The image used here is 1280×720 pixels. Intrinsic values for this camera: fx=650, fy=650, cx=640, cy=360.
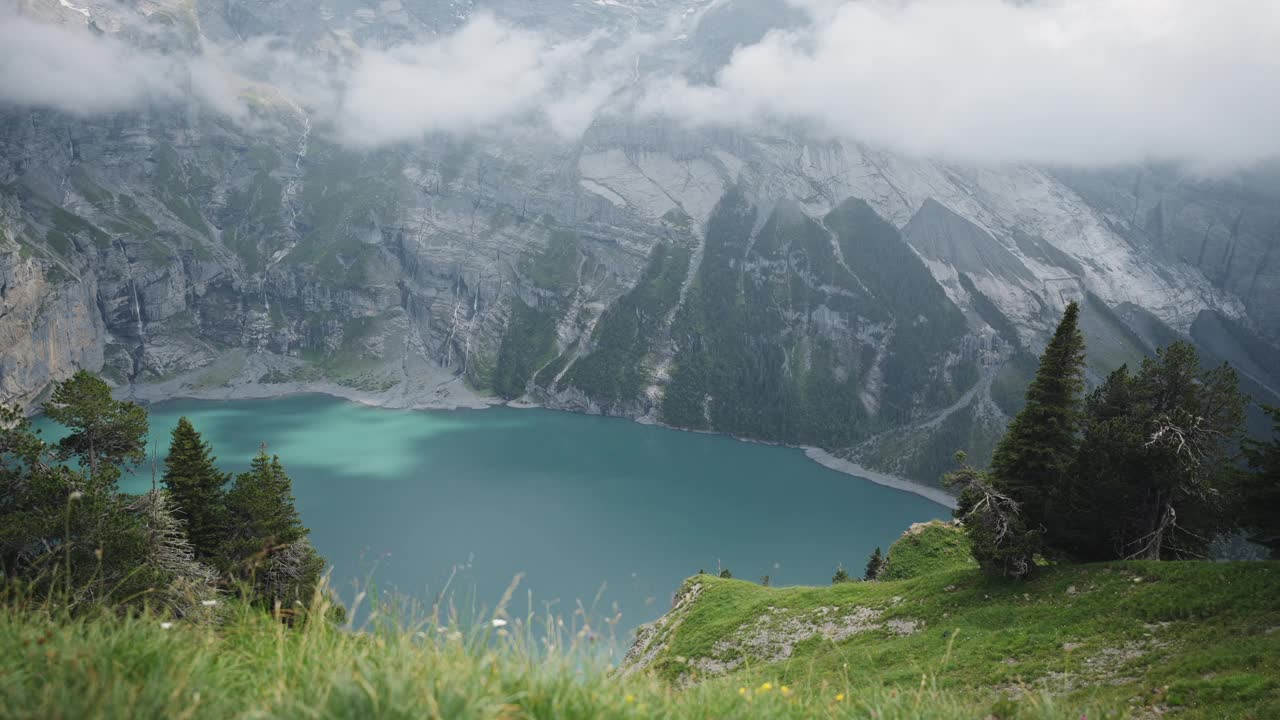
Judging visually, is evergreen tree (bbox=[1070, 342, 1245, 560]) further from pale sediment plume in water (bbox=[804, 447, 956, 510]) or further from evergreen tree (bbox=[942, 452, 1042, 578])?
pale sediment plume in water (bbox=[804, 447, 956, 510])

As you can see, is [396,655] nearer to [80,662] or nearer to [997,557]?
[80,662]

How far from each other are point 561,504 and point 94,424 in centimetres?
10448

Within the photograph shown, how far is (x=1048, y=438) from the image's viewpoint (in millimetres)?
25875

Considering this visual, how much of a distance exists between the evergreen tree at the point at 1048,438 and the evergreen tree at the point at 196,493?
32533mm

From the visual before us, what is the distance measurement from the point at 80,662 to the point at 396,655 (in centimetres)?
156

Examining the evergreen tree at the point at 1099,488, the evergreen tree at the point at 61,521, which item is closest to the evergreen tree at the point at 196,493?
the evergreen tree at the point at 61,521

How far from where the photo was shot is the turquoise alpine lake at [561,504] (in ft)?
314

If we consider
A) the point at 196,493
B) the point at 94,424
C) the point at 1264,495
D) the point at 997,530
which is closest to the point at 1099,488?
the point at 997,530

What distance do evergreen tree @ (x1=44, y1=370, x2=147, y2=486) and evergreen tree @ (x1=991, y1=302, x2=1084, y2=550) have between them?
3404 centimetres

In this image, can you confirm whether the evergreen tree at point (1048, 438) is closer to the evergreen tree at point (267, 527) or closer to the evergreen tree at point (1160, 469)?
the evergreen tree at point (1160, 469)

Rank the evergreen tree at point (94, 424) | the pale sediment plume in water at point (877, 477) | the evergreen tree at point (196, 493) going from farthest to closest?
the pale sediment plume in water at point (877, 477), the evergreen tree at point (196, 493), the evergreen tree at point (94, 424)

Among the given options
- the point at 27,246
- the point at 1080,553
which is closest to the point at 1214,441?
the point at 1080,553

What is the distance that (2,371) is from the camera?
179 m

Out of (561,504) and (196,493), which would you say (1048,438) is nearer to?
(196,493)
